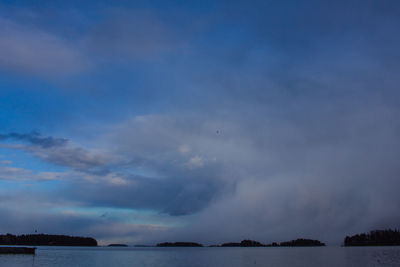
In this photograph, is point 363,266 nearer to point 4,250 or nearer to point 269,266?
point 269,266

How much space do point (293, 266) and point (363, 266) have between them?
19819mm

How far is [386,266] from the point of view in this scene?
104 m

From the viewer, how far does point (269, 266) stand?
113938 mm

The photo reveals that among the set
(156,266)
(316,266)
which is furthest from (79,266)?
(316,266)

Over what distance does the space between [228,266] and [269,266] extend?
42.7 feet

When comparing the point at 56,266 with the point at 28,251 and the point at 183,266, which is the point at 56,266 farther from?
the point at 28,251

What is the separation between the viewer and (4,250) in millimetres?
180250

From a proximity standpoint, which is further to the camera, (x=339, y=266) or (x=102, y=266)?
(x=102, y=266)

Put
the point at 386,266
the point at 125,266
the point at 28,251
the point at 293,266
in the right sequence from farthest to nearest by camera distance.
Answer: the point at 28,251 < the point at 125,266 < the point at 293,266 < the point at 386,266

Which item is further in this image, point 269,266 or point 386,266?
point 269,266

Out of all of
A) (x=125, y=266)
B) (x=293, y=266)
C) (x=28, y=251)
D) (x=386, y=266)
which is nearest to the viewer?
(x=386, y=266)

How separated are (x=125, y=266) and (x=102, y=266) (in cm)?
762

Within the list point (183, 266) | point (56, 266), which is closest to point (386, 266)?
point (183, 266)

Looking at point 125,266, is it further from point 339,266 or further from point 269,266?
point 339,266
